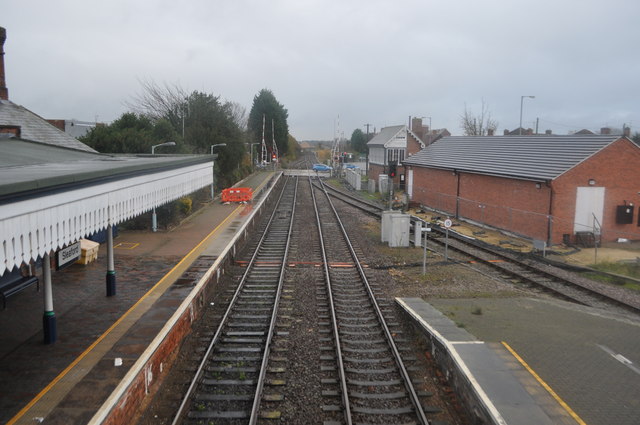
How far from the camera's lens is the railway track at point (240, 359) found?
24.4ft

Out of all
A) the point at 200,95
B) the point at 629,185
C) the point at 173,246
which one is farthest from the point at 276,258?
the point at 200,95

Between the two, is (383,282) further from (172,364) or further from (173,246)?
(173,246)

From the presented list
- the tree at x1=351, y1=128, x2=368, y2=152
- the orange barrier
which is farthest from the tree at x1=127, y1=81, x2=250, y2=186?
the tree at x1=351, y1=128, x2=368, y2=152

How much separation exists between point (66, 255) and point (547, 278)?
13.1m

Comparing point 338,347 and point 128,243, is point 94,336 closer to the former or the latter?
point 338,347

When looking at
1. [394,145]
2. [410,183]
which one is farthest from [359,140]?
[410,183]

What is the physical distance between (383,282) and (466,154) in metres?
18.3

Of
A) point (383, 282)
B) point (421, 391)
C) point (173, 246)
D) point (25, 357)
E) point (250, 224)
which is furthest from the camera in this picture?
point (250, 224)

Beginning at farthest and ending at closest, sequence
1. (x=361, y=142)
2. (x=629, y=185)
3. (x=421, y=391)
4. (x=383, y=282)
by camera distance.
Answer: (x=361, y=142) → (x=629, y=185) → (x=383, y=282) → (x=421, y=391)

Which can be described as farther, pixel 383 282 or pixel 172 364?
pixel 383 282

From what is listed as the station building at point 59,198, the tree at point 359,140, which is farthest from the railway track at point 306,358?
the tree at point 359,140

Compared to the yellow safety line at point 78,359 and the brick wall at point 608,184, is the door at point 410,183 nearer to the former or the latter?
the brick wall at point 608,184

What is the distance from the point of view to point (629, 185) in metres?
21.2

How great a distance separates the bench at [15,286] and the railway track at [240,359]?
192 inches
